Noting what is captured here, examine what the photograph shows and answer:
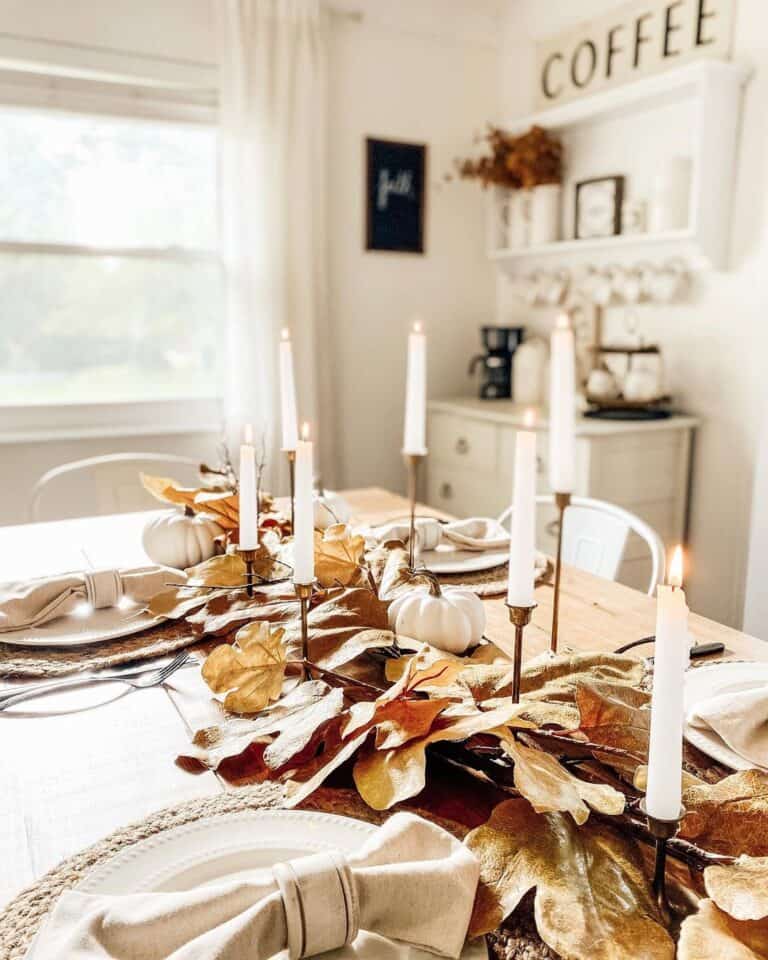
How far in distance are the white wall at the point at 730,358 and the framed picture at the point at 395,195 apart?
83cm

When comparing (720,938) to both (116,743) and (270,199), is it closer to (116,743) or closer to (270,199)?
(116,743)

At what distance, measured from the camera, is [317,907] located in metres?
0.52

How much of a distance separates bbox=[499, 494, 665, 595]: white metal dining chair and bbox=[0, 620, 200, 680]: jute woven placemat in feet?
3.02

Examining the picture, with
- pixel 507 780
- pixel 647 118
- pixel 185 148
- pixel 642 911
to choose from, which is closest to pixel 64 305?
pixel 185 148

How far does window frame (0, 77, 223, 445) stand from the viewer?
276 cm

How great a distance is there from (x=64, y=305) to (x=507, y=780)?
2678 millimetres

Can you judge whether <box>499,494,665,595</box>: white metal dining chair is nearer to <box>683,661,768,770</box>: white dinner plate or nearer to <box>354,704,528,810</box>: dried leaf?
<box>683,661,768,770</box>: white dinner plate

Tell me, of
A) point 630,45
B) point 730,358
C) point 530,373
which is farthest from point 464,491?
point 630,45

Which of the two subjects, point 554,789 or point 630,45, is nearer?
point 554,789

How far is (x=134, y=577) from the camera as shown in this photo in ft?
4.08

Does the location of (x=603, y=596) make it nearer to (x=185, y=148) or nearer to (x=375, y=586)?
(x=375, y=586)

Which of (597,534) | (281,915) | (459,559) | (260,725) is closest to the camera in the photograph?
(281,915)

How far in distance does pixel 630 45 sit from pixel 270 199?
4.47 ft

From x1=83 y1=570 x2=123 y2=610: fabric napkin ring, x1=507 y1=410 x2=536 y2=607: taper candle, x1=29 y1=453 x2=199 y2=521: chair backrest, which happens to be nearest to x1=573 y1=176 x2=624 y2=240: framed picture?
x1=29 y1=453 x2=199 y2=521: chair backrest
